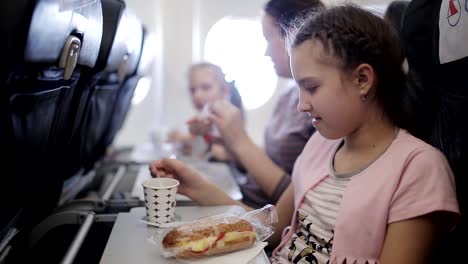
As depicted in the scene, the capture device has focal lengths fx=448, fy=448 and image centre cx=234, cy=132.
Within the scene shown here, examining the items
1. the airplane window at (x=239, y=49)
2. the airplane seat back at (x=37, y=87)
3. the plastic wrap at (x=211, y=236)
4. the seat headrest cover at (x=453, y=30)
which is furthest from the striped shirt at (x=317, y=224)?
the airplane window at (x=239, y=49)

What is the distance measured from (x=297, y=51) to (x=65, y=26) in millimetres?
502

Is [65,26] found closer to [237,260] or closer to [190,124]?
[237,260]

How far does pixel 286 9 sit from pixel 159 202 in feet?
2.64

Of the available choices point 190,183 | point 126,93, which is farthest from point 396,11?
point 126,93

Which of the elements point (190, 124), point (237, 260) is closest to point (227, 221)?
point (237, 260)

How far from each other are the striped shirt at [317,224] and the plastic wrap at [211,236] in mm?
125

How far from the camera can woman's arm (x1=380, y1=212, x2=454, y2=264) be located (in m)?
0.85

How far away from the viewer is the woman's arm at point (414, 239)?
33.5 inches

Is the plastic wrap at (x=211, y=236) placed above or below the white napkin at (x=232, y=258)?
above

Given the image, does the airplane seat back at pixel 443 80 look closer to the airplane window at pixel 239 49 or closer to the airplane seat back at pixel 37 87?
the airplane seat back at pixel 37 87

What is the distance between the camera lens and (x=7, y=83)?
0.65 meters

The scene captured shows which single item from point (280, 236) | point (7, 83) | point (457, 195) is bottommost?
point (280, 236)

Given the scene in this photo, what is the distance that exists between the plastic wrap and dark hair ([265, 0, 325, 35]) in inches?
23.0

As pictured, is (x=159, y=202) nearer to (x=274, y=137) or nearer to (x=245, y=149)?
(x=245, y=149)
